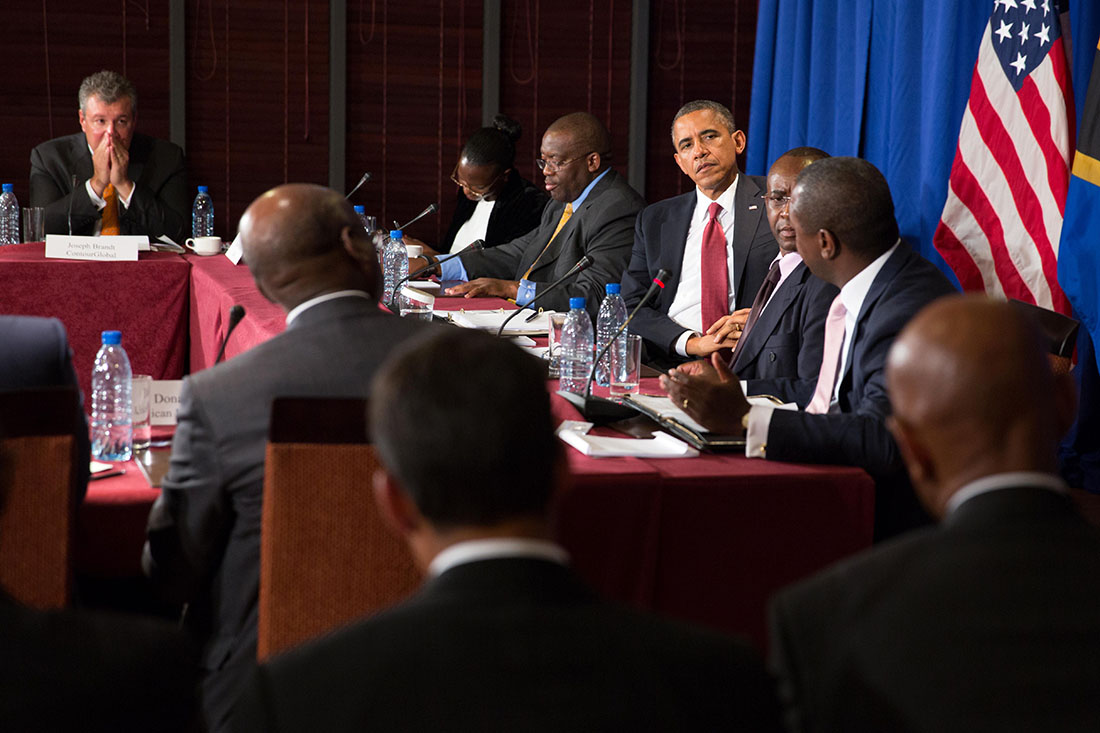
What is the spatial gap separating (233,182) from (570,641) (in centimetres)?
603

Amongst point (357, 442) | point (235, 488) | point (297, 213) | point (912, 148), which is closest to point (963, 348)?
point (357, 442)

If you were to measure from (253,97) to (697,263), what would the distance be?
11.0 feet

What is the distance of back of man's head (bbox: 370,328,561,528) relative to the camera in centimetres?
89

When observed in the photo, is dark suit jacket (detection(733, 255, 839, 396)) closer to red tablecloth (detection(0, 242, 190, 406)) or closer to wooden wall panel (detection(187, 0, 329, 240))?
red tablecloth (detection(0, 242, 190, 406))

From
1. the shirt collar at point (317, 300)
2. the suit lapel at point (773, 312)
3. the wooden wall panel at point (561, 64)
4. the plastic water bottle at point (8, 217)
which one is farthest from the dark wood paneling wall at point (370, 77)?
the shirt collar at point (317, 300)

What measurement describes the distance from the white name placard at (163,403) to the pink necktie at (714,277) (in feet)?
6.56

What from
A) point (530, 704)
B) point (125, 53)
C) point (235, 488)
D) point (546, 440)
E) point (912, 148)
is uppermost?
point (125, 53)

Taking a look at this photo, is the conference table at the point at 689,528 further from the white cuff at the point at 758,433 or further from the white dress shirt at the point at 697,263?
the white dress shirt at the point at 697,263

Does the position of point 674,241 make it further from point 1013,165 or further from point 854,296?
point 854,296

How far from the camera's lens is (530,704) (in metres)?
0.77

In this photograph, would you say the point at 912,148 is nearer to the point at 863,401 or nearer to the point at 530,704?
the point at 863,401

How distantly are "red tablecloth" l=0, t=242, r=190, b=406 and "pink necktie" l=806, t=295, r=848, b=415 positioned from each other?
2662 mm

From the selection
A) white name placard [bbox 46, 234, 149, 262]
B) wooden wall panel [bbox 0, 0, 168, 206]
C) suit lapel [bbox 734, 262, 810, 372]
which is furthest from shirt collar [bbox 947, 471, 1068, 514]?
wooden wall panel [bbox 0, 0, 168, 206]

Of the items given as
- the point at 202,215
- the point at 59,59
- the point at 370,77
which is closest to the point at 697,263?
→ the point at 202,215
